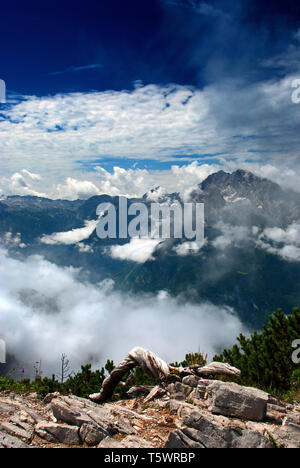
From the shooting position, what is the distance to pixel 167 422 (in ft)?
30.7

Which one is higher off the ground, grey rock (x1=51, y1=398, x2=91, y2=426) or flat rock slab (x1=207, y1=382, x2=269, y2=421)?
flat rock slab (x1=207, y1=382, x2=269, y2=421)

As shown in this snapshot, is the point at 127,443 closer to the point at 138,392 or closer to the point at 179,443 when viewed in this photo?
the point at 179,443

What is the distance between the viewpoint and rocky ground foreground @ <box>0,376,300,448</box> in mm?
7828

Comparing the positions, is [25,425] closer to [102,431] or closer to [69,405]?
[69,405]

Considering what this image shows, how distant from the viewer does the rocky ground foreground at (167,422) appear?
7828 mm

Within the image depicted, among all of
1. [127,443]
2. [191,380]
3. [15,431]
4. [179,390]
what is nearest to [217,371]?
[191,380]

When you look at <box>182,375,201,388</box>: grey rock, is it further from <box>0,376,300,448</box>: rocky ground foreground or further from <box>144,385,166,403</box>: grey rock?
<box>144,385,166,403</box>: grey rock

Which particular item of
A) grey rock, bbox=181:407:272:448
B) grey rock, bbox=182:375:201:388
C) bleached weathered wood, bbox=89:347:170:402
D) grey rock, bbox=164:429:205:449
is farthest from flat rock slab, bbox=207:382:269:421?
bleached weathered wood, bbox=89:347:170:402

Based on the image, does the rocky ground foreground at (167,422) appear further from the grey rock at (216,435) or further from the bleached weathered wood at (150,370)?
the bleached weathered wood at (150,370)

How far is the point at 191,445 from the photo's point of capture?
24.7 feet

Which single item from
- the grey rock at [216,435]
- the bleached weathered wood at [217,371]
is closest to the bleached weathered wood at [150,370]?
the bleached weathered wood at [217,371]
